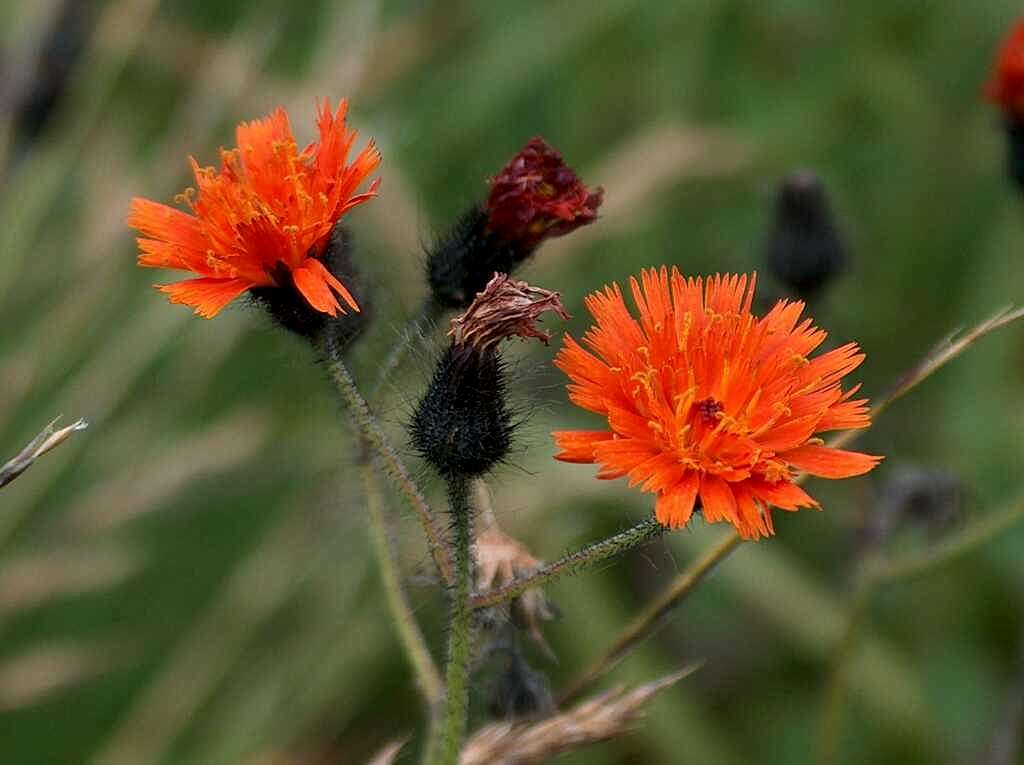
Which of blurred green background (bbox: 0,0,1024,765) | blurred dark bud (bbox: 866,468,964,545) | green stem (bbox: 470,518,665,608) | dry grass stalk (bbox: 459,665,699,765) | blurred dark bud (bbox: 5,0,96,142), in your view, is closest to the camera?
green stem (bbox: 470,518,665,608)

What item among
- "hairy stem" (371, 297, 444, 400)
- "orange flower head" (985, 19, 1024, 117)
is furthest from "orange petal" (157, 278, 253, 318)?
"orange flower head" (985, 19, 1024, 117)

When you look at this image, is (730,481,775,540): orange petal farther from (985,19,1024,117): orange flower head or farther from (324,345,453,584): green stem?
(985,19,1024,117): orange flower head

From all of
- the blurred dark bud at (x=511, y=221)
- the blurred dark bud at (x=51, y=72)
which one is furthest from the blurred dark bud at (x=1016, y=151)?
Answer: the blurred dark bud at (x=51, y=72)

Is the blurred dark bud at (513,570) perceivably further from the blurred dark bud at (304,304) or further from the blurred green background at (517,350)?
the blurred green background at (517,350)

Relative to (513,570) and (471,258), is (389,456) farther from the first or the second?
(471,258)

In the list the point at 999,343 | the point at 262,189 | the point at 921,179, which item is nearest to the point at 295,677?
the point at 262,189

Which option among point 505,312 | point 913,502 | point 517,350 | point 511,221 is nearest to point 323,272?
point 505,312
